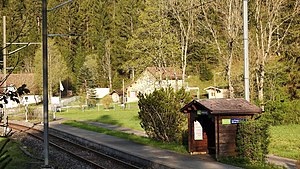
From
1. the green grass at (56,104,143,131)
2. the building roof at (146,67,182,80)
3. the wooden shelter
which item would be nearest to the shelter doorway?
the wooden shelter

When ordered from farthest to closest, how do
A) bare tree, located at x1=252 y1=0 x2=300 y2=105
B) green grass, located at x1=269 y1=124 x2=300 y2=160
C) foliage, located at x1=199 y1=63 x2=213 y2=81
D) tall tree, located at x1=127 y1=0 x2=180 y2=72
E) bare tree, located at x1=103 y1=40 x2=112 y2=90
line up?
bare tree, located at x1=103 y1=40 x2=112 y2=90
foliage, located at x1=199 y1=63 x2=213 y2=81
tall tree, located at x1=127 y1=0 x2=180 y2=72
bare tree, located at x1=252 y1=0 x2=300 y2=105
green grass, located at x1=269 y1=124 x2=300 y2=160

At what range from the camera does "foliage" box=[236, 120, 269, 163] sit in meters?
16.3

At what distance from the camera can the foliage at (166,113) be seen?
22.7 meters

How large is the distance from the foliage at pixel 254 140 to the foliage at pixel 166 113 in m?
6.16

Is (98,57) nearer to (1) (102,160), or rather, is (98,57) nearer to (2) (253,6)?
(2) (253,6)

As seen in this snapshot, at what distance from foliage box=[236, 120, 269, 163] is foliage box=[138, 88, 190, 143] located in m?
6.16

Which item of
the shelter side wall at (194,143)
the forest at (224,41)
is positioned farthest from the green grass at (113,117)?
the shelter side wall at (194,143)

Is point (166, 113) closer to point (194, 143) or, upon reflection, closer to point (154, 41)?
point (194, 143)

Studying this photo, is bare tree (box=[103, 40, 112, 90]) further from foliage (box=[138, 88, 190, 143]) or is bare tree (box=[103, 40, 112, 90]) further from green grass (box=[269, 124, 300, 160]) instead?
foliage (box=[138, 88, 190, 143])

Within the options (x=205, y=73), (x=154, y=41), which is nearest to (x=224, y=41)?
(x=154, y=41)

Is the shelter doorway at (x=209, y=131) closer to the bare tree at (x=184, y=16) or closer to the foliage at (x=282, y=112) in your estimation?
the foliage at (x=282, y=112)

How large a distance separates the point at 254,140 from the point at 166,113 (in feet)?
22.8

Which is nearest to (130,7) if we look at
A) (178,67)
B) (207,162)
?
(178,67)

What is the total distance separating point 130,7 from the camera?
10300 cm
